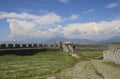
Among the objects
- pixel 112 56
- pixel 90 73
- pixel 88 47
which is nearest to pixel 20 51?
pixel 112 56

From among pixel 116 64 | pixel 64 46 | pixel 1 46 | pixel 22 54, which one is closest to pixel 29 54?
pixel 22 54

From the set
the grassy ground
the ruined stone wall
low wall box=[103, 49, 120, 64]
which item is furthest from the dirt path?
the ruined stone wall

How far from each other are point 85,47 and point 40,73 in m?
44.0

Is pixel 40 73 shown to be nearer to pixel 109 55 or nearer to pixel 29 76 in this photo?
pixel 29 76

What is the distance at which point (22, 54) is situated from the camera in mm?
49250

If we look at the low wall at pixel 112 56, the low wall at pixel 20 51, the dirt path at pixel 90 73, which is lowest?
the dirt path at pixel 90 73

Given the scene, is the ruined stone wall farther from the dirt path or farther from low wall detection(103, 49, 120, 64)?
the dirt path

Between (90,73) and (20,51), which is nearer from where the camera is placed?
(90,73)

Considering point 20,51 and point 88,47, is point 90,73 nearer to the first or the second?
point 20,51

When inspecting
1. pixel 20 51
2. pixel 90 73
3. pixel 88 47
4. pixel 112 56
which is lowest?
pixel 90 73

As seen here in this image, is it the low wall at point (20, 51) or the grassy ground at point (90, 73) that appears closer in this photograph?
the grassy ground at point (90, 73)

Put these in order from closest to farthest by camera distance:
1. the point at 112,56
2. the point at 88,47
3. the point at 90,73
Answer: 1. the point at 90,73
2. the point at 112,56
3. the point at 88,47

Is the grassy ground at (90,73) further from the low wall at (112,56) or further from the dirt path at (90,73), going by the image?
the low wall at (112,56)

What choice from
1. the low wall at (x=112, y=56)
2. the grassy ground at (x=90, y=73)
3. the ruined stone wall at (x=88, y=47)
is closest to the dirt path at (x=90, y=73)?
the grassy ground at (x=90, y=73)
